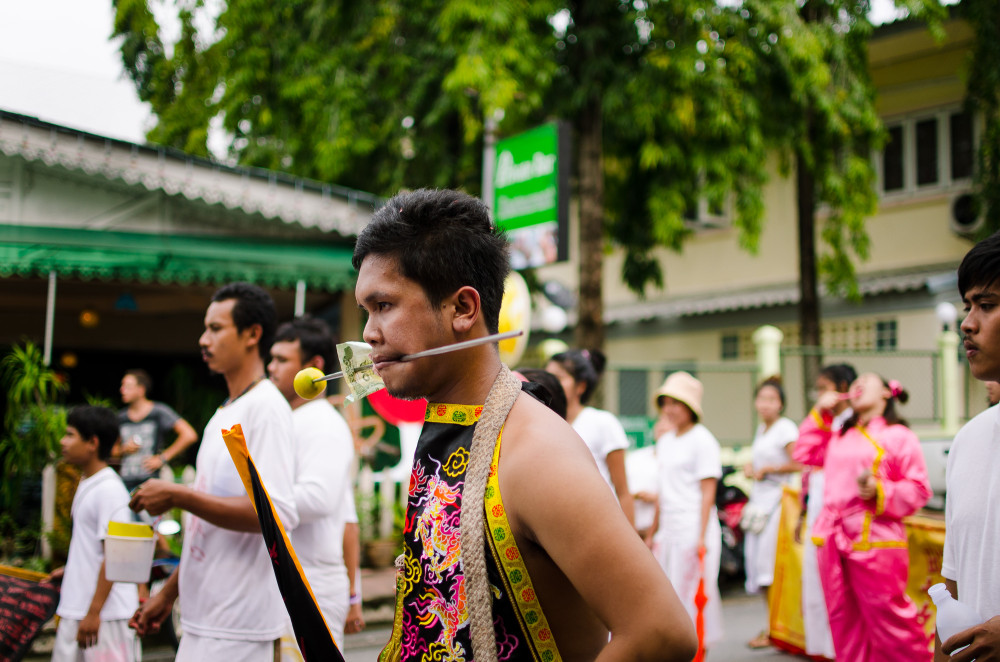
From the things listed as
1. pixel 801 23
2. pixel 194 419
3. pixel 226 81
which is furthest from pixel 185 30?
pixel 801 23

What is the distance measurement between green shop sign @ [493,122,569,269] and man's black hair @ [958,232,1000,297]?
6.02 metres

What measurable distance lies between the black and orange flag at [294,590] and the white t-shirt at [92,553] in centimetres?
184

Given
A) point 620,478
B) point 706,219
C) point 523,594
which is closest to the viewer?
point 523,594

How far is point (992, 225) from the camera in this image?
40.4 feet

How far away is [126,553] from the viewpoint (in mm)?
2998

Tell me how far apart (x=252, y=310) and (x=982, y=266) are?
240 centimetres

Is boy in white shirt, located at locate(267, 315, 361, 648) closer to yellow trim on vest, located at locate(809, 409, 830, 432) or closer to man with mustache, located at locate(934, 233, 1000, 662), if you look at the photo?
man with mustache, located at locate(934, 233, 1000, 662)

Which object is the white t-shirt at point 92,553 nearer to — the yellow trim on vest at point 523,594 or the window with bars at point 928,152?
the yellow trim on vest at point 523,594

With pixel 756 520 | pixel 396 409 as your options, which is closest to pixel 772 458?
pixel 756 520

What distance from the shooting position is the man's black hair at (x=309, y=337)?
158 inches

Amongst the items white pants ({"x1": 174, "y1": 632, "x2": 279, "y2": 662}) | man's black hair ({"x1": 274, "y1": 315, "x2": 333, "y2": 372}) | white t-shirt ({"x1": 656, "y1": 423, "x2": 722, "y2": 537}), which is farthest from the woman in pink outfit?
white pants ({"x1": 174, "y1": 632, "x2": 279, "y2": 662})

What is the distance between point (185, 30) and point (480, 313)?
12467mm

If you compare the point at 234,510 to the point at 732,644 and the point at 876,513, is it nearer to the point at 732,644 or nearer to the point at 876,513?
the point at 876,513

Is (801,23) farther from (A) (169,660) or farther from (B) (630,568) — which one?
(B) (630,568)
